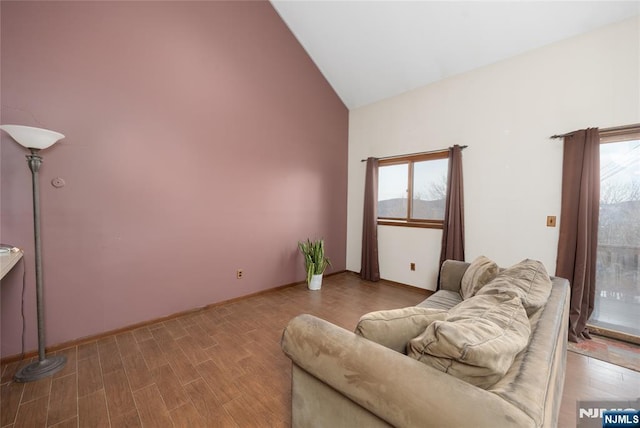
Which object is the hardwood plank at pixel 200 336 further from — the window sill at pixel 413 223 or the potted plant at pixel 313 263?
the window sill at pixel 413 223

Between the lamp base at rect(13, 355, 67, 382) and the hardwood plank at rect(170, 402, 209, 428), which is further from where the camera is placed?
the lamp base at rect(13, 355, 67, 382)

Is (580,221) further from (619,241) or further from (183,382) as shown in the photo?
(183,382)

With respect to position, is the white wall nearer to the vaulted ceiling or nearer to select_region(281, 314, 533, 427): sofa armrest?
the vaulted ceiling

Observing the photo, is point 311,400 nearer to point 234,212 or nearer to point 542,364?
point 542,364

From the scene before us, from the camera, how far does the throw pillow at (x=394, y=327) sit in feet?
3.30

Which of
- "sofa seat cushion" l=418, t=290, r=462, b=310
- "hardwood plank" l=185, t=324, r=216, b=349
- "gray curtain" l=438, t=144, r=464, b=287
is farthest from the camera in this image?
"gray curtain" l=438, t=144, r=464, b=287

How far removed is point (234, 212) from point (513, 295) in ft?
9.28

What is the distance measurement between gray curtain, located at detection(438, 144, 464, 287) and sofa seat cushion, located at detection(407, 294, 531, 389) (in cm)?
240

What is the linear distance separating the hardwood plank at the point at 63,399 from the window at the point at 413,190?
380 centimetres

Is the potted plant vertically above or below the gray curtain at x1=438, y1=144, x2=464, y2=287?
below

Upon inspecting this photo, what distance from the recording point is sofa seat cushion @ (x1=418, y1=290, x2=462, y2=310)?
2.05 metres

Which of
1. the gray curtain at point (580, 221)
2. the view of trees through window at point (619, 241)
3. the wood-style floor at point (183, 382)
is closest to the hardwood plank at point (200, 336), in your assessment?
the wood-style floor at point (183, 382)

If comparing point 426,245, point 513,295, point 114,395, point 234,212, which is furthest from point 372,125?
point 114,395

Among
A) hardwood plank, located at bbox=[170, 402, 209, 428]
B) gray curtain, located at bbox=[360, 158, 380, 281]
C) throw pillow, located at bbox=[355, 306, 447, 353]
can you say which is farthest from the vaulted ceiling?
hardwood plank, located at bbox=[170, 402, 209, 428]
